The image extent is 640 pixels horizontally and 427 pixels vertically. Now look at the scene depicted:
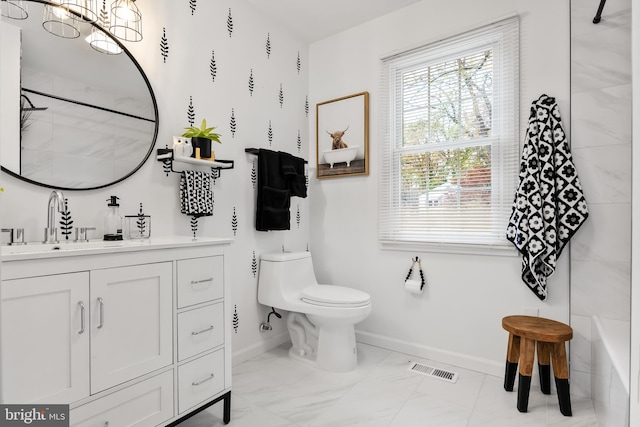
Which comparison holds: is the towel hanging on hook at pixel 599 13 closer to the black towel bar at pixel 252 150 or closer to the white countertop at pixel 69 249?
the black towel bar at pixel 252 150

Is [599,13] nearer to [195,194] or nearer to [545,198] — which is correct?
[545,198]

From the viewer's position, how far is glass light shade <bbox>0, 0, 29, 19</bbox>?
1.49 meters

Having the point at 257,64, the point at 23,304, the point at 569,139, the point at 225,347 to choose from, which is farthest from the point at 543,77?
the point at 23,304

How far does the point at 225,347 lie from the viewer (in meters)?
1.73

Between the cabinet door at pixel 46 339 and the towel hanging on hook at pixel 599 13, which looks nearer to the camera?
the cabinet door at pixel 46 339

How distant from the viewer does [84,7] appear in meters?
1.63

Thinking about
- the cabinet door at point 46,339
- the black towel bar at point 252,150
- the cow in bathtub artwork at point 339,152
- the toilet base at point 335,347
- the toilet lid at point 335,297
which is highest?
the cow in bathtub artwork at point 339,152

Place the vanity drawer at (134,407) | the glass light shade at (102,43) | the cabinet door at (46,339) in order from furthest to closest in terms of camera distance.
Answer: the glass light shade at (102,43) → the vanity drawer at (134,407) → the cabinet door at (46,339)

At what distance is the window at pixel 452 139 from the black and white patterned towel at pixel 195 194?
1.26 meters

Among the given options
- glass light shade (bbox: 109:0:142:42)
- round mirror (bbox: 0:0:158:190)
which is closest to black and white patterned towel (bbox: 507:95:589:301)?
round mirror (bbox: 0:0:158:190)

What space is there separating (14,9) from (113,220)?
96 centimetres

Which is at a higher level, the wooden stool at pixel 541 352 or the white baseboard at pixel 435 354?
the wooden stool at pixel 541 352

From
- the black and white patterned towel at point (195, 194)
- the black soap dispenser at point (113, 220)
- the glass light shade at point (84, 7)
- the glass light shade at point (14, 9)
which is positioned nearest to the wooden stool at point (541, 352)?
the black and white patterned towel at point (195, 194)

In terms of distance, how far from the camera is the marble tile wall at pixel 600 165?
185 centimetres
